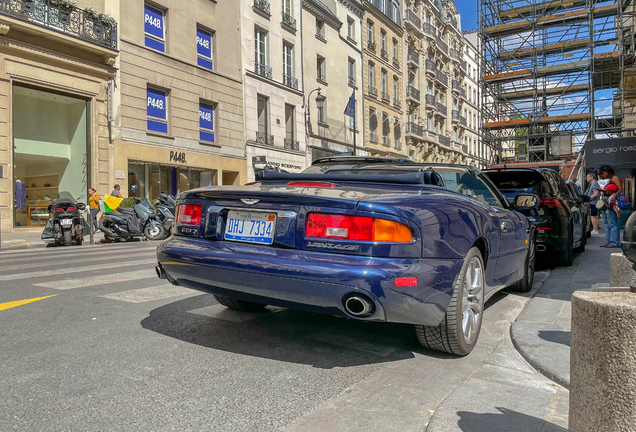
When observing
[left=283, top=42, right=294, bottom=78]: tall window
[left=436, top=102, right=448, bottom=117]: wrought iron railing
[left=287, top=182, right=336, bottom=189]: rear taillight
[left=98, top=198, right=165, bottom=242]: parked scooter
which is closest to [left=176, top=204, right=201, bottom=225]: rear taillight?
[left=287, top=182, right=336, bottom=189]: rear taillight

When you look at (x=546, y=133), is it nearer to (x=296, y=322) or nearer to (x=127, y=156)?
(x=127, y=156)

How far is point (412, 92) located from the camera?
4350 centimetres

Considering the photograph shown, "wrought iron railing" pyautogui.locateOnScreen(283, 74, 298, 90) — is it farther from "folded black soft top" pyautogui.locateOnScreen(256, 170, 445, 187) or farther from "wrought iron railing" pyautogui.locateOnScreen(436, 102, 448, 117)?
"folded black soft top" pyautogui.locateOnScreen(256, 170, 445, 187)

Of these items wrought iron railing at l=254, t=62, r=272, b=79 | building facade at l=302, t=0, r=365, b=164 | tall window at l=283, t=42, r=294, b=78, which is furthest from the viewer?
building facade at l=302, t=0, r=365, b=164

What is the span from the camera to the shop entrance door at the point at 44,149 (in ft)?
55.3

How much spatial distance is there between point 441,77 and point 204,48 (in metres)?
32.2

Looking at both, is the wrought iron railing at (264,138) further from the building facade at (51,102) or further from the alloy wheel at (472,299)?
the alloy wheel at (472,299)

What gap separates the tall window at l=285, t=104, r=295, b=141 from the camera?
2881 centimetres

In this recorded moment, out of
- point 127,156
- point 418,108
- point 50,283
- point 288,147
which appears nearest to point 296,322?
point 50,283

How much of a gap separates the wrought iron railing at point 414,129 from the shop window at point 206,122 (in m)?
22.3

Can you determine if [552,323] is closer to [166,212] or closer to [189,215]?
[189,215]

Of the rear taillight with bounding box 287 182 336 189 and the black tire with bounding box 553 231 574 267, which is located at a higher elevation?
the rear taillight with bounding box 287 182 336 189

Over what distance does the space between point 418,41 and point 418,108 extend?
607 cm

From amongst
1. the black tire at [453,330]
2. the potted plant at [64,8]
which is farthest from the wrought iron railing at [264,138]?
the black tire at [453,330]
